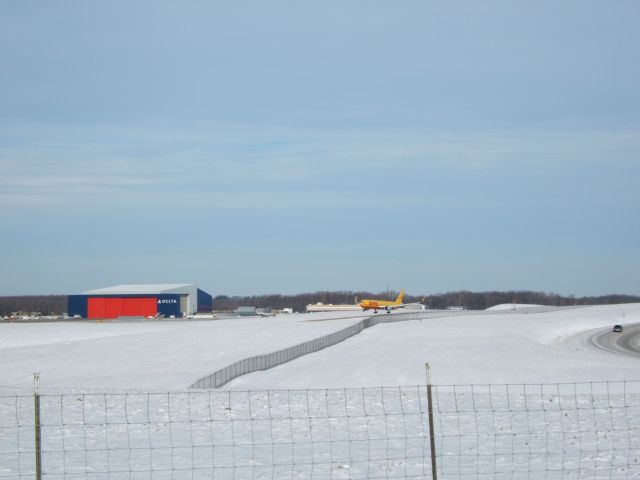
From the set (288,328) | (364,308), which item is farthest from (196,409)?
(364,308)

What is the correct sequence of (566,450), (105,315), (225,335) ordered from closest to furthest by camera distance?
1. (566,450)
2. (225,335)
3. (105,315)

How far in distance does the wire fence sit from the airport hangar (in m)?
110

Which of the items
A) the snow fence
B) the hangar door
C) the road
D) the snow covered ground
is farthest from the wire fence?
the hangar door

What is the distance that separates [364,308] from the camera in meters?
134

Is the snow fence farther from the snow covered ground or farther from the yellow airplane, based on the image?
the yellow airplane

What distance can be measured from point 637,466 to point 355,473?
4.86m

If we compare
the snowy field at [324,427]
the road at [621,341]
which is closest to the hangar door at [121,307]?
the road at [621,341]

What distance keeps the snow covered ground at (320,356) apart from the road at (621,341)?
63.8 inches

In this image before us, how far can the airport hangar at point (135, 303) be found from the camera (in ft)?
436

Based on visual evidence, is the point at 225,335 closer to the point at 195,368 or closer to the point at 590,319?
the point at 195,368

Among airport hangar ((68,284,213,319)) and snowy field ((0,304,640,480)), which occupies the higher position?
airport hangar ((68,284,213,319))

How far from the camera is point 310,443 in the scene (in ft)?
56.7

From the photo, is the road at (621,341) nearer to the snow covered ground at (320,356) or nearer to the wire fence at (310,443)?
the snow covered ground at (320,356)

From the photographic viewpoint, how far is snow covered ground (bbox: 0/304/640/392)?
139 feet
